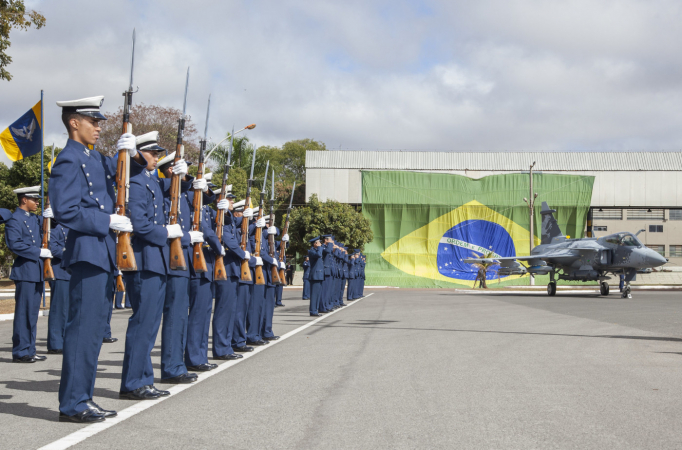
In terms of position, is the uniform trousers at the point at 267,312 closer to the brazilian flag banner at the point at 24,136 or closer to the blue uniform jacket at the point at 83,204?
the blue uniform jacket at the point at 83,204

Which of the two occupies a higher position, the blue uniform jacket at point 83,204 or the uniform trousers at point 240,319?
the blue uniform jacket at point 83,204

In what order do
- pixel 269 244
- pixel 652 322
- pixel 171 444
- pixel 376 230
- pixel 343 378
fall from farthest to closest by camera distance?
pixel 376 230 → pixel 652 322 → pixel 269 244 → pixel 343 378 → pixel 171 444

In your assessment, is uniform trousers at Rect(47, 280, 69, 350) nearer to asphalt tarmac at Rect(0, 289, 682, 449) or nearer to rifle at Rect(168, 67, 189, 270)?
asphalt tarmac at Rect(0, 289, 682, 449)

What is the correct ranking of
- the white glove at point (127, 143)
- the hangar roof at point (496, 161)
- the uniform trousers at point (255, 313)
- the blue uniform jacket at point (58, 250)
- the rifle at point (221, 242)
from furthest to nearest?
the hangar roof at point (496, 161)
the uniform trousers at point (255, 313)
the blue uniform jacket at point (58, 250)
the rifle at point (221, 242)
the white glove at point (127, 143)

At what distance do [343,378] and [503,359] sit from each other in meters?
2.46

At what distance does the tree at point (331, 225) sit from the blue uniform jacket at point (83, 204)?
40114mm

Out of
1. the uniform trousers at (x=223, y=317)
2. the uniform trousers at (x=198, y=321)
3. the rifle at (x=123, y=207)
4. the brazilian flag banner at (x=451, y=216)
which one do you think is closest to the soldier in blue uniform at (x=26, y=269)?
the uniform trousers at (x=223, y=317)

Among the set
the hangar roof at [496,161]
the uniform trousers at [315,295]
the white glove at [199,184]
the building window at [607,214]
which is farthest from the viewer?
the building window at [607,214]

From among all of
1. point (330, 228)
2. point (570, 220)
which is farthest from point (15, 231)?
point (570, 220)

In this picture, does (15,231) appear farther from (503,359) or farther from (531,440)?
(531,440)

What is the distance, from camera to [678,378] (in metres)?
7.10

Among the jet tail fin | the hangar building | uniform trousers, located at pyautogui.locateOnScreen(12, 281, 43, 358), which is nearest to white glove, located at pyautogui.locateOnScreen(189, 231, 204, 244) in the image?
uniform trousers, located at pyautogui.locateOnScreen(12, 281, 43, 358)

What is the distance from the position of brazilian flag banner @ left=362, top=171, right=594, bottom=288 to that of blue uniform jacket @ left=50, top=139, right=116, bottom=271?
142 feet

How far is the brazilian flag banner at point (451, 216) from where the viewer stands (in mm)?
49281
